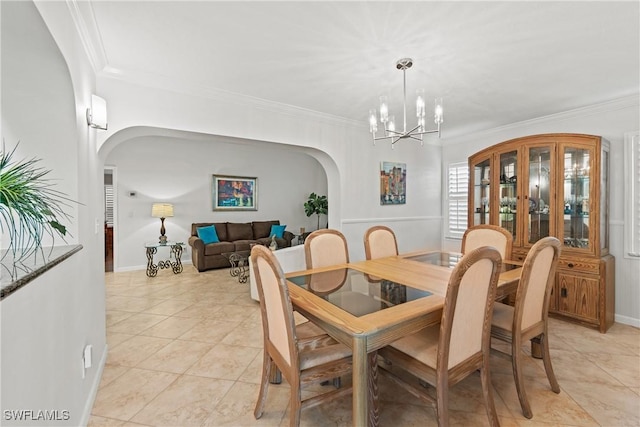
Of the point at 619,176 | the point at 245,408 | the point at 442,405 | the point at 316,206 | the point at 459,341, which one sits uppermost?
the point at 619,176

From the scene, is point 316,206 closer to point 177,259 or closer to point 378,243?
point 177,259

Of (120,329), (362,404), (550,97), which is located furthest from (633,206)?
(120,329)

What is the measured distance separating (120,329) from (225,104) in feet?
8.19

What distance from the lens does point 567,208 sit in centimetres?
324

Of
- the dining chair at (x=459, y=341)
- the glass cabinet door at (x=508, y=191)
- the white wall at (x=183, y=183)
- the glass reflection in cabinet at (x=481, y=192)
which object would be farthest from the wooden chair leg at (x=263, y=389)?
the white wall at (x=183, y=183)

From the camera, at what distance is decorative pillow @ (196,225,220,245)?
19.1ft

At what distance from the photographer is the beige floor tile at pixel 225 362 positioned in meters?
2.21

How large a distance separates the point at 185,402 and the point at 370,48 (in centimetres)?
269

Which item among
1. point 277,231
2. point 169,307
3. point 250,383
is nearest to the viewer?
point 250,383

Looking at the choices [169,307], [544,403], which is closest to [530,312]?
[544,403]

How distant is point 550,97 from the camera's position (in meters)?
3.13

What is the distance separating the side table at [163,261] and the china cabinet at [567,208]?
5227 mm

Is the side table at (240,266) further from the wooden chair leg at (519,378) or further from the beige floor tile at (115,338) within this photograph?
the wooden chair leg at (519,378)

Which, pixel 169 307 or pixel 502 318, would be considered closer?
pixel 502 318
